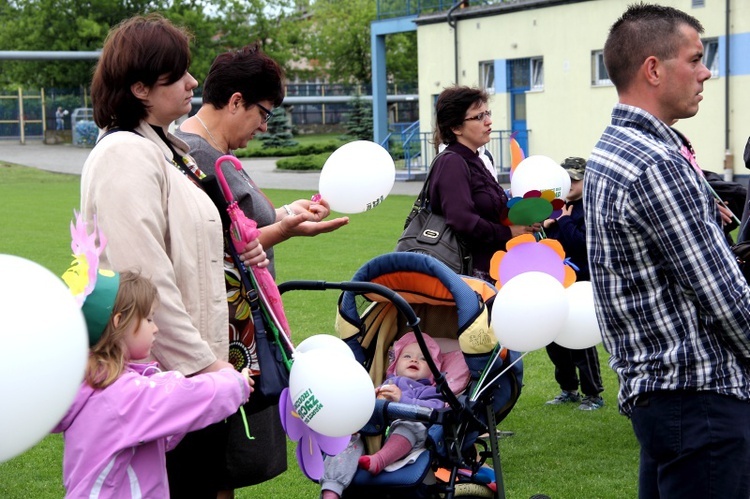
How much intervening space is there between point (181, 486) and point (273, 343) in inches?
Result: 23.8

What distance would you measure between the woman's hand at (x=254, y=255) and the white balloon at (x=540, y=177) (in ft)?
8.10

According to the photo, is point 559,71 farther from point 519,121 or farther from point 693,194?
point 693,194

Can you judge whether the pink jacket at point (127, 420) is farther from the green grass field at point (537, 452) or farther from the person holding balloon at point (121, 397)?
the green grass field at point (537, 452)

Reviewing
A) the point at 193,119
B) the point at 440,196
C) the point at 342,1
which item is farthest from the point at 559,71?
the point at 342,1

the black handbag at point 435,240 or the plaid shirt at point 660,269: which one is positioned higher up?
the plaid shirt at point 660,269

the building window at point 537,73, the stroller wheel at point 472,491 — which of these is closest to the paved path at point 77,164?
the building window at point 537,73

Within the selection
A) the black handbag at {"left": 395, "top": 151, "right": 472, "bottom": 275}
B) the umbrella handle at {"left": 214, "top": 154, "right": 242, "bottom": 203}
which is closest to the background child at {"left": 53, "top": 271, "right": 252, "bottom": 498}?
the umbrella handle at {"left": 214, "top": 154, "right": 242, "bottom": 203}

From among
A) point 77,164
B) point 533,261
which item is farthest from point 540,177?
point 77,164

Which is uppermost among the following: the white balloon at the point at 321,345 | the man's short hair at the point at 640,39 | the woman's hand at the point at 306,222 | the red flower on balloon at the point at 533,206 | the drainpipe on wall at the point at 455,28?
the drainpipe on wall at the point at 455,28

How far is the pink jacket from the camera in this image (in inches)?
118

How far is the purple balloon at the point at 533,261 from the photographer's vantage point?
498 centimetres

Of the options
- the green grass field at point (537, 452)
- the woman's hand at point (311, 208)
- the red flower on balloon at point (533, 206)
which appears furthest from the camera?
the green grass field at point (537, 452)

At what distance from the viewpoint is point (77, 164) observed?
125 ft

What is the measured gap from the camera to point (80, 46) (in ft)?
181
